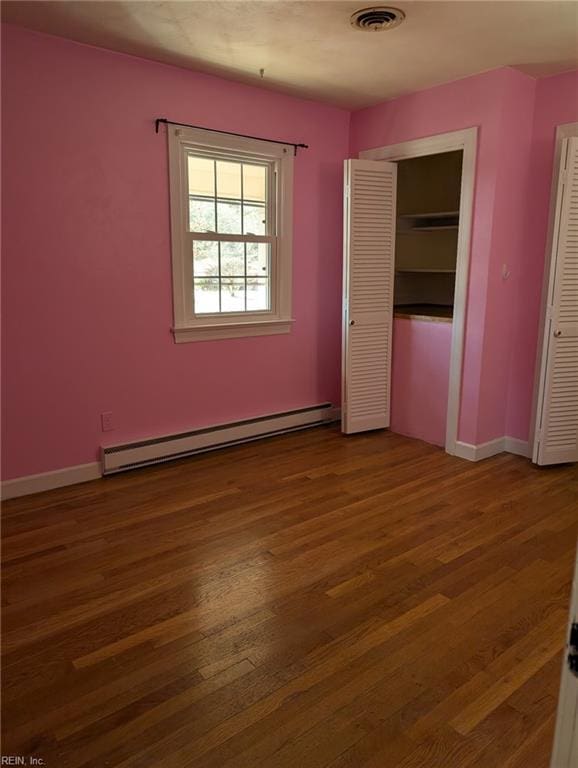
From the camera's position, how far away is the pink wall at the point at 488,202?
353 cm

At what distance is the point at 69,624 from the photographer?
2.09m

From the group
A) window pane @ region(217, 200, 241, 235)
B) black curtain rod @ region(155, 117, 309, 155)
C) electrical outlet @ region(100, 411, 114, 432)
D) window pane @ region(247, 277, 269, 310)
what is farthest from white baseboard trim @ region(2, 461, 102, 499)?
black curtain rod @ region(155, 117, 309, 155)

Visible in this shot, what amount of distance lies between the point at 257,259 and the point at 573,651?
12.1 ft

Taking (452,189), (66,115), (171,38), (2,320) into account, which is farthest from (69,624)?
(452,189)

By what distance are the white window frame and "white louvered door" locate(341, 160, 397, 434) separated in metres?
0.47

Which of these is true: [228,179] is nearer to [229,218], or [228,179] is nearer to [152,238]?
[229,218]

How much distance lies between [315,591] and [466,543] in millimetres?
885

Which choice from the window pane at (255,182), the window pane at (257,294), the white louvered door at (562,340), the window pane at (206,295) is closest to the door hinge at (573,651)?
the white louvered door at (562,340)

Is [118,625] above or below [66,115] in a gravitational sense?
below

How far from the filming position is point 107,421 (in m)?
3.52

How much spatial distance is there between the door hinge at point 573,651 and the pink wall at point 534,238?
3468 millimetres

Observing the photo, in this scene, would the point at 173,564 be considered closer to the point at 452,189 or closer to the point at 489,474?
the point at 489,474

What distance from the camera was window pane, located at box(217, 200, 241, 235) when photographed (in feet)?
12.7

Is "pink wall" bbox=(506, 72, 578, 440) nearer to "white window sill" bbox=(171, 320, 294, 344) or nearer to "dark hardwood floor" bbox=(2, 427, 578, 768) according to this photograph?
"dark hardwood floor" bbox=(2, 427, 578, 768)
